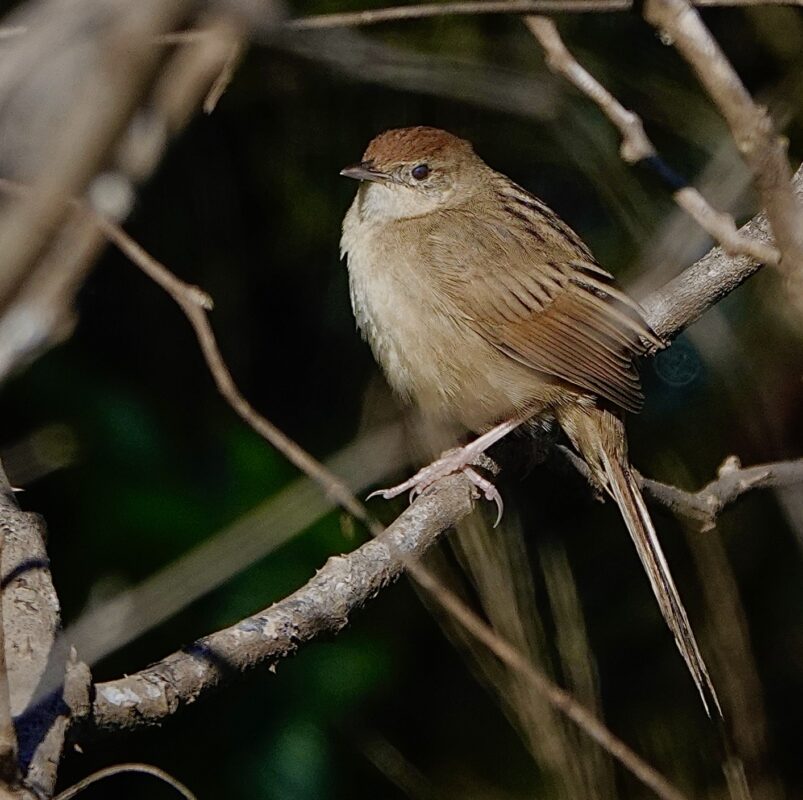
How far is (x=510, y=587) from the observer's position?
4.23 metres

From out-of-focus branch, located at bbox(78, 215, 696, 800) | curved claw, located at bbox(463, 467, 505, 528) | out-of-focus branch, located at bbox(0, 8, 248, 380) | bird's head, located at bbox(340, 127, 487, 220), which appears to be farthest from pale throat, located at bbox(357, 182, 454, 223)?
out-of-focus branch, located at bbox(0, 8, 248, 380)

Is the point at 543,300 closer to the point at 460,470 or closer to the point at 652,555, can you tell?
the point at 460,470

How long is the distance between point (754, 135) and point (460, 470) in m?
2.53

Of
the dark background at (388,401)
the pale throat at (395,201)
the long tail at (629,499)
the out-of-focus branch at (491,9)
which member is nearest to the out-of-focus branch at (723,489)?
the long tail at (629,499)

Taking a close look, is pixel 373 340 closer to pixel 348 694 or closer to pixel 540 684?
pixel 348 694

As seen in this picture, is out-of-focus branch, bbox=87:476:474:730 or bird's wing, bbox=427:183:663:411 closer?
out-of-focus branch, bbox=87:476:474:730

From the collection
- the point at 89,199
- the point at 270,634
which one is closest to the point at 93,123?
the point at 89,199

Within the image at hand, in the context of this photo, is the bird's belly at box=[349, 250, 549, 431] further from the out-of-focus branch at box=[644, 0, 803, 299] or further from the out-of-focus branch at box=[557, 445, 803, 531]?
the out-of-focus branch at box=[644, 0, 803, 299]

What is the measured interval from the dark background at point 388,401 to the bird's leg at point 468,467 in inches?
24.7

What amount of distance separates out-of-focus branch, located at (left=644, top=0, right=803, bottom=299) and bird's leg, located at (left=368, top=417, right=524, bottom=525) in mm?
2430

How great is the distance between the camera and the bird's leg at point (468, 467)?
11.5ft

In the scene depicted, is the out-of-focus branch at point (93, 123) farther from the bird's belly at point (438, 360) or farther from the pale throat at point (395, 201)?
the pale throat at point (395, 201)

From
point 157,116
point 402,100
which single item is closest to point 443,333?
point 402,100

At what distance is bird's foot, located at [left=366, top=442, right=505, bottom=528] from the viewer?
138 inches
